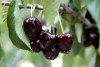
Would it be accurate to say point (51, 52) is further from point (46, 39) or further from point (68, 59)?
point (68, 59)

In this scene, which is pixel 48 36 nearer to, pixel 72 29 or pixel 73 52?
pixel 72 29

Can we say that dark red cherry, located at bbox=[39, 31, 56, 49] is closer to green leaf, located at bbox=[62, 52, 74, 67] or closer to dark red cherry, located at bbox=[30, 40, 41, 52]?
dark red cherry, located at bbox=[30, 40, 41, 52]

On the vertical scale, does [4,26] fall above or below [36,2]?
below

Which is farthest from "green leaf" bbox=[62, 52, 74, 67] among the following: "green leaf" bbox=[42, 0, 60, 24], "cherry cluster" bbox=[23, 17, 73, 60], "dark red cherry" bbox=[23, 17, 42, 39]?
"green leaf" bbox=[42, 0, 60, 24]

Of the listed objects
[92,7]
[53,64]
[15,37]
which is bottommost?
[53,64]

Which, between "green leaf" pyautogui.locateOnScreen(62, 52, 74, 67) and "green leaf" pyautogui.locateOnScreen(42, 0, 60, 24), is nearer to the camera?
"green leaf" pyautogui.locateOnScreen(42, 0, 60, 24)

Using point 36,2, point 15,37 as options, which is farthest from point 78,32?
point 15,37
